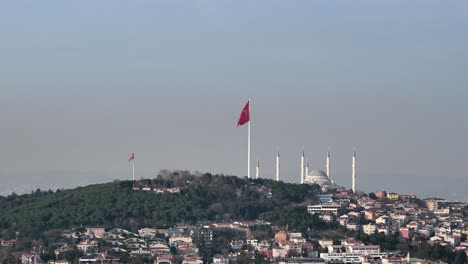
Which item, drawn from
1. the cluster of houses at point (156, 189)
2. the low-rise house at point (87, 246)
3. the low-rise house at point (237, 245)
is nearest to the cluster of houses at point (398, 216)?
the low-rise house at point (237, 245)

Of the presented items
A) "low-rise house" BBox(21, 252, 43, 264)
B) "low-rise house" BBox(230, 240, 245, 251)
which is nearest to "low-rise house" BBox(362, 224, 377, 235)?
"low-rise house" BBox(230, 240, 245, 251)

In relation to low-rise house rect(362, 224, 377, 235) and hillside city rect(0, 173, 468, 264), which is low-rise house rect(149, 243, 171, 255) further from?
low-rise house rect(362, 224, 377, 235)

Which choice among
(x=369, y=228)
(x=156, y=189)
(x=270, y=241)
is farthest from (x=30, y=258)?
(x=369, y=228)

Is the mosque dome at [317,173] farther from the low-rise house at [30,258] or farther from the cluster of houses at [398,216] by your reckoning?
the low-rise house at [30,258]

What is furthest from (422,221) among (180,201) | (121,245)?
(121,245)

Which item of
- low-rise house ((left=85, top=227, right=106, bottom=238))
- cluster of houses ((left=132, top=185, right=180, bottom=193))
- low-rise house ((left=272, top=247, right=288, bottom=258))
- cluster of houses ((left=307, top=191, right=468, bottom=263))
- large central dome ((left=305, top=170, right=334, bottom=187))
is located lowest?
low-rise house ((left=272, top=247, right=288, bottom=258))

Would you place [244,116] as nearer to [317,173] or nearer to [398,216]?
[398,216]
